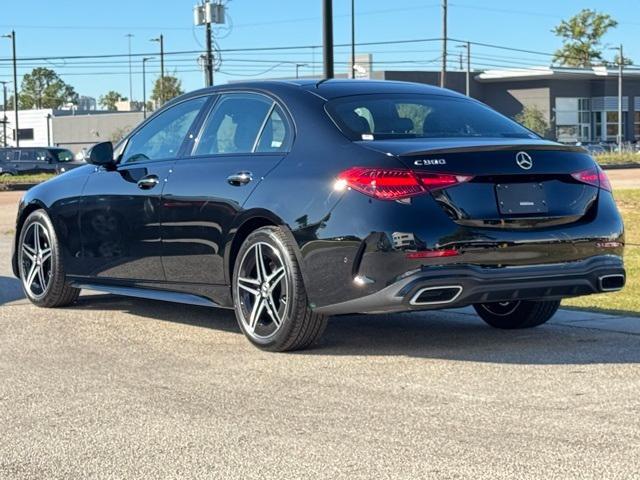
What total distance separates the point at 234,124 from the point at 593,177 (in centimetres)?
226

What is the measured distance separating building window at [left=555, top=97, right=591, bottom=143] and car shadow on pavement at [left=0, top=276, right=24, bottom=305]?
254ft

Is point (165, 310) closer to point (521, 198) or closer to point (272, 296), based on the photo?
point (272, 296)

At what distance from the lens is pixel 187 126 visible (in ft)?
25.3

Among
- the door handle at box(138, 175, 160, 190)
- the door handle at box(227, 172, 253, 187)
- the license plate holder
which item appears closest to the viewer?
the license plate holder

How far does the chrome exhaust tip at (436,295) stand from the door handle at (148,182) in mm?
2302

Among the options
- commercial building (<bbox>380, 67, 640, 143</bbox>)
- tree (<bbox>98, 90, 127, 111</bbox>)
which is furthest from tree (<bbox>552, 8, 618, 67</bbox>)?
tree (<bbox>98, 90, 127, 111</bbox>)

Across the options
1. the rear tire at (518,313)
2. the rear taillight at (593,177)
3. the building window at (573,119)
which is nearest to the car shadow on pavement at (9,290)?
the rear tire at (518,313)

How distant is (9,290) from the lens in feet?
32.5

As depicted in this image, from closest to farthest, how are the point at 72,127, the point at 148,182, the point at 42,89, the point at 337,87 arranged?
the point at 337,87
the point at 148,182
the point at 72,127
the point at 42,89

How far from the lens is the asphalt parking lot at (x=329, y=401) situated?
4.30 metres

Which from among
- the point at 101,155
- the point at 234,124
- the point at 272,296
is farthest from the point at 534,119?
the point at 272,296

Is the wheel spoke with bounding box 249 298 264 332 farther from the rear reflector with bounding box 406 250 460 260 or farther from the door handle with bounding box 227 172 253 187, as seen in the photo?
the rear reflector with bounding box 406 250 460 260

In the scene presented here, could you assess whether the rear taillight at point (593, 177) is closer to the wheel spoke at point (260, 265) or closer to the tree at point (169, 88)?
the wheel spoke at point (260, 265)

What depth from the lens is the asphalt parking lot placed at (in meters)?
4.30
